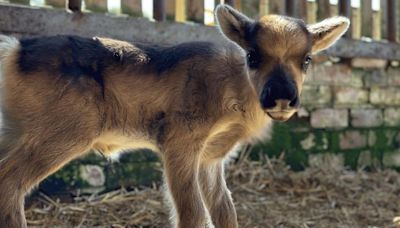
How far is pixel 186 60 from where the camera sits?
14.9 feet

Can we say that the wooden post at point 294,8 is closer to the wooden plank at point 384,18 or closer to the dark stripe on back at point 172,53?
the wooden plank at point 384,18

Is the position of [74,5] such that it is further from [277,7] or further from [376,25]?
[376,25]

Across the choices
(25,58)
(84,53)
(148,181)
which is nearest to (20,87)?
(25,58)

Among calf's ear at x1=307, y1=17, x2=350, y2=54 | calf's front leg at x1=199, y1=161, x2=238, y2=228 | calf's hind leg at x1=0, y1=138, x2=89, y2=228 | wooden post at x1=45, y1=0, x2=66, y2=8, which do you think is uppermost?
wooden post at x1=45, y1=0, x2=66, y2=8

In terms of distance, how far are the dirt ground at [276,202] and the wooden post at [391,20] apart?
1683mm

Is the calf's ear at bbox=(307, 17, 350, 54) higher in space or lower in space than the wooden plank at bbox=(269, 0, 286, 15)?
A: lower

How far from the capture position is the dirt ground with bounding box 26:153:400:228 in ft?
17.7

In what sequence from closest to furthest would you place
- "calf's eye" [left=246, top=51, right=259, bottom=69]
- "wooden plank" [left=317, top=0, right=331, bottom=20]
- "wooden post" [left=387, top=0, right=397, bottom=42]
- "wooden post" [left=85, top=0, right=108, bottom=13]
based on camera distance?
1. "calf's eye" [left=246, top=51, right=259, bottom=69]
2. "wooden post" [left=85, top=0, right=108, bottom=13]
3. "wooden plank" [left=317, top=0, right=331, bottom=20]
4. "wooden post" [left=387, top=0, right=397, bottom=42]

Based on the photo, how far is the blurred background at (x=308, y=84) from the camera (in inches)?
224

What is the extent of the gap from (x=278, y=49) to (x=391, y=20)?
4.33m

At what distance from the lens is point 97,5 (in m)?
5.75

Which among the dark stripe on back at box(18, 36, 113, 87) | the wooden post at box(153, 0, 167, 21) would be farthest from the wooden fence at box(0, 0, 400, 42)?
the dark stripe on back at box(18, 36, 113, 87)

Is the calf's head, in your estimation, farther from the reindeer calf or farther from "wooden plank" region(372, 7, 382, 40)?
"wooden plank" region(372, 7, 382, 40)

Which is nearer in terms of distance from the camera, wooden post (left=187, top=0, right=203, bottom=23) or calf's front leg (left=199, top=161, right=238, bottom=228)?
calf's front leg (left=199, top=161, right=238, bottom=228)
